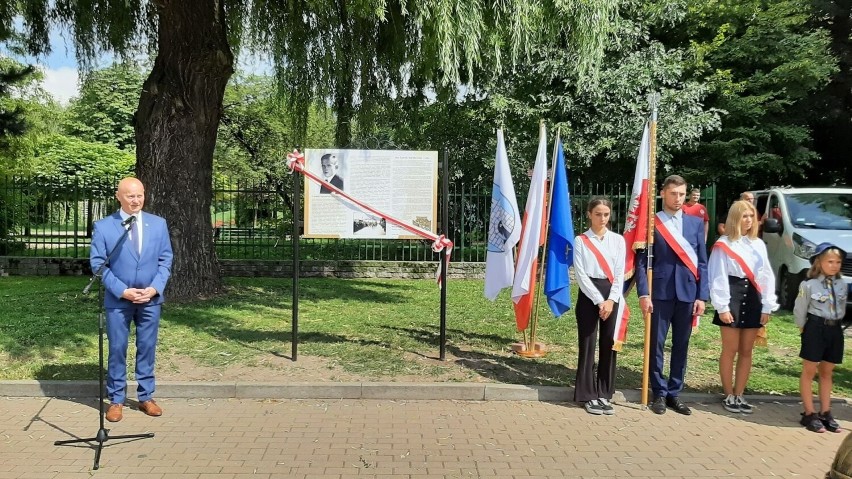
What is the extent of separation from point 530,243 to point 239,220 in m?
9.91

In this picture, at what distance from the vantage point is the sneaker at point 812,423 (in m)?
5.24

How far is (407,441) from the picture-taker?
4887 mm

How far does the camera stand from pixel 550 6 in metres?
8.34

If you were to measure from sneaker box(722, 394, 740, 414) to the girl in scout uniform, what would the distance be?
0.53 metres

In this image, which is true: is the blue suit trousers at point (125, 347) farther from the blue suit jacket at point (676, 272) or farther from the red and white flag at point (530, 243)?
the blue suit jacket at point (676, 272)

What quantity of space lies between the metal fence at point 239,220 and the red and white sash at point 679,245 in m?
8.81

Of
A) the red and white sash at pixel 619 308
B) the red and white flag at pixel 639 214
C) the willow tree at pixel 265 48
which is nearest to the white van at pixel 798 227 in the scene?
the willow tree at pixel 265 48

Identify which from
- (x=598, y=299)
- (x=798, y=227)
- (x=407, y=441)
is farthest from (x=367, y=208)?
(x=798, y=227)

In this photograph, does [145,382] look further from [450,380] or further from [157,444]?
[450,380]

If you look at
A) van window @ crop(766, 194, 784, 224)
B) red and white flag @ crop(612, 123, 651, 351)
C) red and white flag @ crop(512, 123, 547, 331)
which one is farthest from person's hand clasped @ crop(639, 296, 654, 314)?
van window @ crop(766, 194, 784, 224)

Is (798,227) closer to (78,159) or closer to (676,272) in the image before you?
(676,272)

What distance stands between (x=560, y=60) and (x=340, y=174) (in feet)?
34.5

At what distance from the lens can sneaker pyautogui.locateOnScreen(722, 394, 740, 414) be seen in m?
5.73

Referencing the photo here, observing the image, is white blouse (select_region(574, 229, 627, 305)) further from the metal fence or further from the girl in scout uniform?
the metal fence
